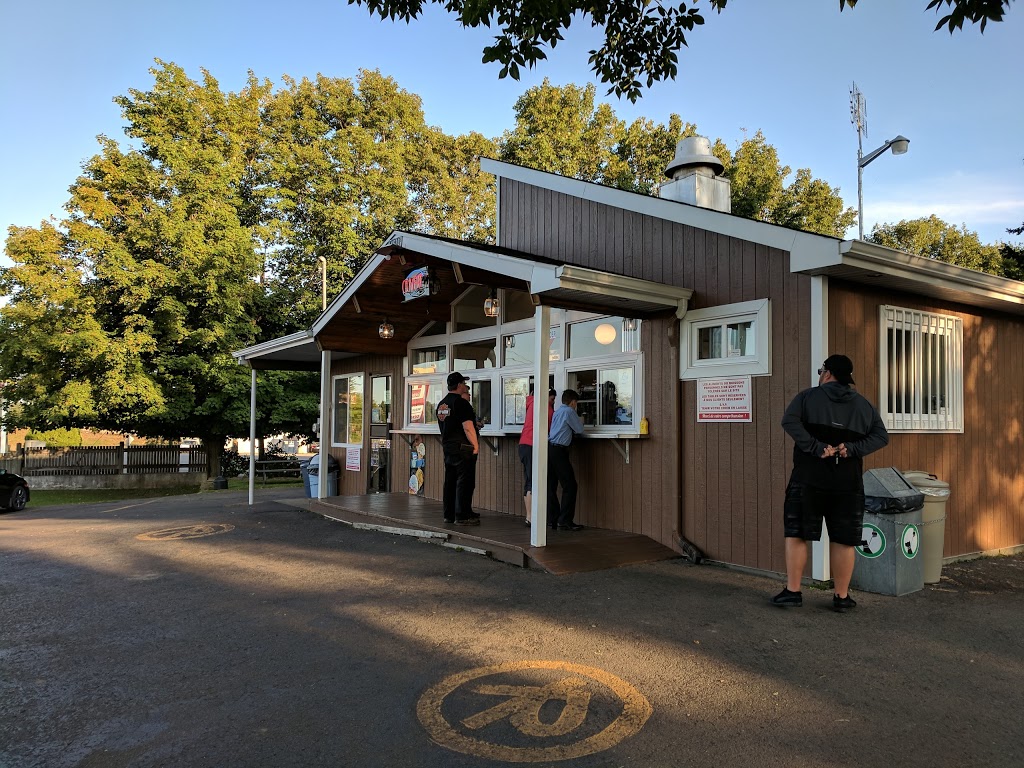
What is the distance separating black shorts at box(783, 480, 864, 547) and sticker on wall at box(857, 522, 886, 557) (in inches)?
28.2

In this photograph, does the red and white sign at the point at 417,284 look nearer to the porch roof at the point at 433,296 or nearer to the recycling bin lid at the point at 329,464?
the porch roof at the point at 433,296

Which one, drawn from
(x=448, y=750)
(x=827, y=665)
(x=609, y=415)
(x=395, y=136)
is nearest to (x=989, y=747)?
(x=827, y=665)

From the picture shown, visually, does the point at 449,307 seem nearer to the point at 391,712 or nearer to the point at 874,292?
the point at 874,292

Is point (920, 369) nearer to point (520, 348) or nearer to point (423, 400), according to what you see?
point (520, 348)

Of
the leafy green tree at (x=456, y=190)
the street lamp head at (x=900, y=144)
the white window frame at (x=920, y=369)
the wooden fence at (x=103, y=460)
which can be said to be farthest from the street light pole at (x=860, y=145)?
the wooden fence at (x=103, y=460)

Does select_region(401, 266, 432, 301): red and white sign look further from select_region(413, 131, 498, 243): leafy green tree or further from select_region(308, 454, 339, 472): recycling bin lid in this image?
select_region(413, 131, 498, 243): leafy green tree

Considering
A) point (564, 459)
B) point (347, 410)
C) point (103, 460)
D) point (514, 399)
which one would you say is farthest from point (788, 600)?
point (103, 460)

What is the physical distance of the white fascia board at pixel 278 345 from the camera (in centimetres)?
1141

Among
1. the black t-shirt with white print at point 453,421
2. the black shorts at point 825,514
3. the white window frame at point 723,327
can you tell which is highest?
the white window frame at point 723,327

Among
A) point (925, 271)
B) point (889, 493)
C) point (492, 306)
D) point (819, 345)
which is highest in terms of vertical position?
point (492, 306)

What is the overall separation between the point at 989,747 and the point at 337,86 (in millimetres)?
29191

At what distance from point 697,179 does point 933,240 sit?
2740 cm

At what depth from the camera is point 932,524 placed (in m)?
5.80

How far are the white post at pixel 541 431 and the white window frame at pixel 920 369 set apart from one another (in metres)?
3.19
